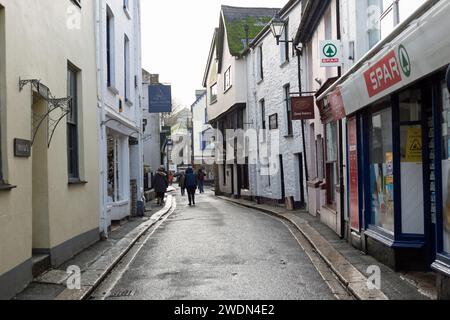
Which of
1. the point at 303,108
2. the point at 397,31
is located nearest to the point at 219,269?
the point at 397,31

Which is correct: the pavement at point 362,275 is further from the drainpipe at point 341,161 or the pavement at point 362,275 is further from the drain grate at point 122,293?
the drain grate at point 122,293

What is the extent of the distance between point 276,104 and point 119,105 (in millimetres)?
8668

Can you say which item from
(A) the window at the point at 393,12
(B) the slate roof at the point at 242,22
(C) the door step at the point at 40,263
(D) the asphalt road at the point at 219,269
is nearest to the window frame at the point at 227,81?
(B) the slate roof at the point at 242,22

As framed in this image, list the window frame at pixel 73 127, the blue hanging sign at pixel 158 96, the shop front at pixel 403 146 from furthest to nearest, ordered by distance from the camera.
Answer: the blue hanging sign at pixel 158 96 → the window frame at pixel 73 127 → the shop front at pixel 403 146

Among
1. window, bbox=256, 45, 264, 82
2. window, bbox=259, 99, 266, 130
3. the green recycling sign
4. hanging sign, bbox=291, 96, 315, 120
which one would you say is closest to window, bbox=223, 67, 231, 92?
window, bbox=256, 45, 264, 82

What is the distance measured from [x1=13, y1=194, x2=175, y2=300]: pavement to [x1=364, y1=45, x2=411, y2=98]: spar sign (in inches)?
187

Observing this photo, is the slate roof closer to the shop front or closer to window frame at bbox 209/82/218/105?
window frame at bbox 209/82/218/105

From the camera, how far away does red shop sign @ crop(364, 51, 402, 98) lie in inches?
288

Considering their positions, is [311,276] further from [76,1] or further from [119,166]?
[119,166]

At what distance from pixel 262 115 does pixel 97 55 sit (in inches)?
542

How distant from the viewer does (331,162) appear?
13828 millimetres

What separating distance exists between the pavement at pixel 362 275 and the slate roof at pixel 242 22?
61.4ft

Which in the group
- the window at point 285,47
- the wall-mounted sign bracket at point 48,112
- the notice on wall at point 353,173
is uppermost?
the window at point 285,47

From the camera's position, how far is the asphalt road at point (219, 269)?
7084 mm
